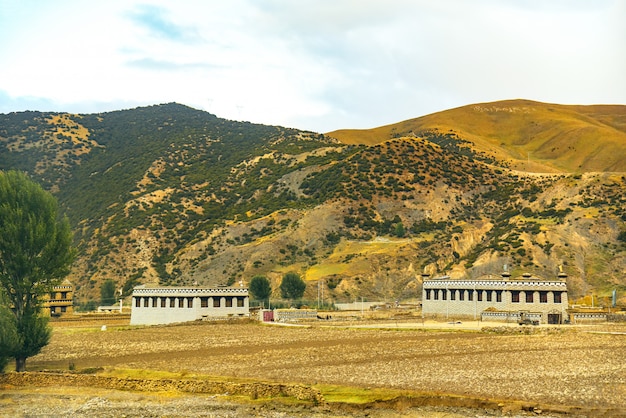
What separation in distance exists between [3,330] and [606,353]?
39.1 m

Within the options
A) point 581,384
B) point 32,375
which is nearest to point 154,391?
point 32,375

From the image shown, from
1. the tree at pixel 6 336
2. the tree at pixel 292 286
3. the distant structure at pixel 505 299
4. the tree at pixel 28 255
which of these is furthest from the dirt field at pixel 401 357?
the tree at pixel 292 286

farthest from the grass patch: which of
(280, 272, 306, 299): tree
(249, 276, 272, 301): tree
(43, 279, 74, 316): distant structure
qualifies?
(43, 279, 74, 316): distant structure

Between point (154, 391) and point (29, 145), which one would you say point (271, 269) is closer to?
point (154, 391)

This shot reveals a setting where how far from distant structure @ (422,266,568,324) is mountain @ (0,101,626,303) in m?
25.2

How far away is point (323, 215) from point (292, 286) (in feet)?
109

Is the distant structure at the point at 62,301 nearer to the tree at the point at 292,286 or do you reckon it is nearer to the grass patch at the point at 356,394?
the tree at the point at 292,286

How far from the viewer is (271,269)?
12294 cm

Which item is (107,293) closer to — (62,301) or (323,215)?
(62,301)

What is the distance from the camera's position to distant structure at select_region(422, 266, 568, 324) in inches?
2982

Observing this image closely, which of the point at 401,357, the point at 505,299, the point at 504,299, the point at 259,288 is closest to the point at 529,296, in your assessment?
the point at 505,299

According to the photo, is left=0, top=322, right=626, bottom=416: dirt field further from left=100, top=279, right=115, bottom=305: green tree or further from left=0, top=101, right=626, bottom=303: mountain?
left=100, top=279, right=115, bottom=305: green tree

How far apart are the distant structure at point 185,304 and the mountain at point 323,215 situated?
24894mm

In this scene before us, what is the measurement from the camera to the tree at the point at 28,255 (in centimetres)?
4978
